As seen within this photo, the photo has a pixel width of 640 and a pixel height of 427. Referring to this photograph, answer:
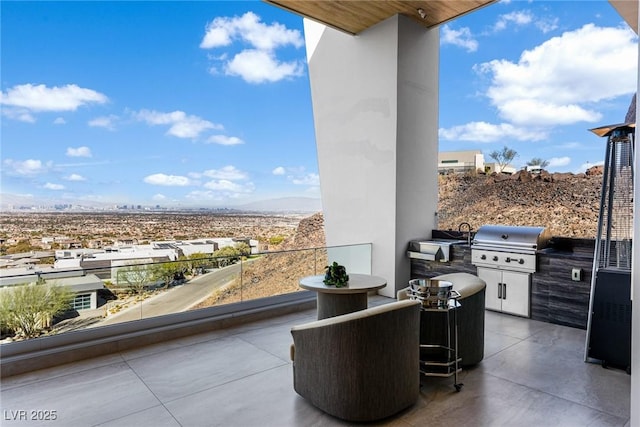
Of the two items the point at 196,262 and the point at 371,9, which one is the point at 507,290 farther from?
the point at 371,9

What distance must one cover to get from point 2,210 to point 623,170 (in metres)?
7.71

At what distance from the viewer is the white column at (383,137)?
5164 millimetres

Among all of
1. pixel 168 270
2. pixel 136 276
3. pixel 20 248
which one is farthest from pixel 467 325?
pixel 20 248

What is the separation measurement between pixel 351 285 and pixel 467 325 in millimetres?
1047

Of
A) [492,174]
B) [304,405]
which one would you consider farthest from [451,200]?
[304,405]

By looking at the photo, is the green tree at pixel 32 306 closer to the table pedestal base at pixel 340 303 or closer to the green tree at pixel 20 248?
the green tree at pixel 20 248

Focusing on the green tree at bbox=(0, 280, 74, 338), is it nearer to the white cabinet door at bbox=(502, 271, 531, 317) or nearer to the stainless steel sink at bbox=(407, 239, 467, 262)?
the stainless steel sink at bbox=(407, 239, 467, 262)

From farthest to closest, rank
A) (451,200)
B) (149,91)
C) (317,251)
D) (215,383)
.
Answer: (149,91) → (451,200) → (317,251) → (215,383)

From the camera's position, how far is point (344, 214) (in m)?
5.92

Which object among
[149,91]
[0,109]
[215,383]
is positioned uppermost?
[149,91]

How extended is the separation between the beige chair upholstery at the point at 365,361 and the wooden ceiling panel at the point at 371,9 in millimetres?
4105

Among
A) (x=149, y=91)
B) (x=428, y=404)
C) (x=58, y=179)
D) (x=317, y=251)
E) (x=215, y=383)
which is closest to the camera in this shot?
(x=428, y=404)

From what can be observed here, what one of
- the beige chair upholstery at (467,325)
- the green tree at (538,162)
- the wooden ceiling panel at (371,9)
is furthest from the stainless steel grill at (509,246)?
the wooden ceiling panel at (371,9)

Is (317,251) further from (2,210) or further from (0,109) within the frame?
(0,109)
